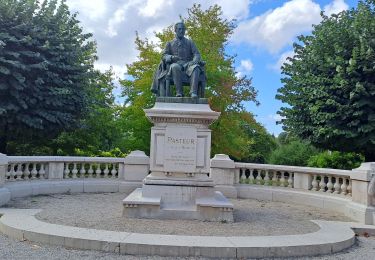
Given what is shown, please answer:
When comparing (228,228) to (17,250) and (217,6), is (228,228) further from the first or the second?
(217,6)

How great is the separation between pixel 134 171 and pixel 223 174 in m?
2.68

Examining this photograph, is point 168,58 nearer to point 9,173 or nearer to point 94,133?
point 9,173

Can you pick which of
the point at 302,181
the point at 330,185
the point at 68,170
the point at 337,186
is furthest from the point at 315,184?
the point at 68,170

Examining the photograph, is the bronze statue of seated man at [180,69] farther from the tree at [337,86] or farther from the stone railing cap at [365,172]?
the tree at [337,86]

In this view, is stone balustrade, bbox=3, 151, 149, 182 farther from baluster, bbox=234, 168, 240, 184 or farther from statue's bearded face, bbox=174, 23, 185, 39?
statue's bearded face, bbox=174, 23, 185, 39

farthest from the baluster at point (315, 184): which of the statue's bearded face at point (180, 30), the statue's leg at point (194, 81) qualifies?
the statue's bearded face at point (180, 30)

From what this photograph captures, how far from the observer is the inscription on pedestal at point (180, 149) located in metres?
9.00

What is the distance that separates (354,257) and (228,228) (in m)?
2.17

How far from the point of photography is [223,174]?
12500 millimetres

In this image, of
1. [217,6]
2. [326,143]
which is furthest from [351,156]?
[217,6]

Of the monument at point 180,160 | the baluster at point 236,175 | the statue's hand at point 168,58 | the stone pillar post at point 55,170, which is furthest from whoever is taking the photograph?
the baluster at point 236,175

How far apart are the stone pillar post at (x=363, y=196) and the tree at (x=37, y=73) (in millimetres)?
10813

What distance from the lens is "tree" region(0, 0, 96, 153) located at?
49.2 feet

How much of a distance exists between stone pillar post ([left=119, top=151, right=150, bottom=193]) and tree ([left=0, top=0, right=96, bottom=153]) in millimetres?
4689
